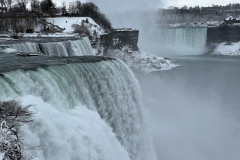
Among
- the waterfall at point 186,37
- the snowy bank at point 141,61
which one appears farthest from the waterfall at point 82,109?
the waterfall at point 186,37

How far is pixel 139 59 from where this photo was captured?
4169cm

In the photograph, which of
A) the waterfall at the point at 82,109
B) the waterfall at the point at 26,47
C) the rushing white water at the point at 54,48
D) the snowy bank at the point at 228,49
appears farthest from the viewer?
the snowy bank at the point at 228,49

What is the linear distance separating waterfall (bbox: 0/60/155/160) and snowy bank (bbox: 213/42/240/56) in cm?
4802

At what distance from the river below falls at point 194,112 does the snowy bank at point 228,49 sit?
59.2 feet

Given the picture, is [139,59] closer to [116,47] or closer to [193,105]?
[116,47]

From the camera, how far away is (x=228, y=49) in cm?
5997

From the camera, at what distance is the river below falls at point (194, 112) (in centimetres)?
1983

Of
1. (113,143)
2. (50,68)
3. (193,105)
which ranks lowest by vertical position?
(193,105)

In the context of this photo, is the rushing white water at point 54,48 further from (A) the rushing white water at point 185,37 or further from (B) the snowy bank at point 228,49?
(A) the rushing white water at point 185,37

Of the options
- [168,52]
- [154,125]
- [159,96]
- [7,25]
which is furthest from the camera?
[168,52]

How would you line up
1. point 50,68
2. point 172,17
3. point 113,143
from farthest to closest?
point 172,17 < point 50,68 < point 113,143

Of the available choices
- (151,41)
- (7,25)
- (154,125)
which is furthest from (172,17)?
(154,125)

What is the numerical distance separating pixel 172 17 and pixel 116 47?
90.2m

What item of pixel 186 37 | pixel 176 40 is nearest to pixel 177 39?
pixel 176 40
